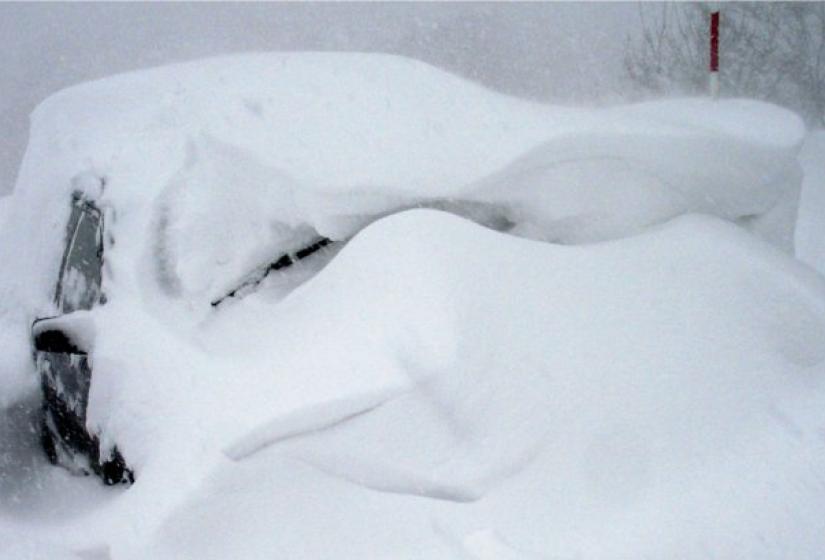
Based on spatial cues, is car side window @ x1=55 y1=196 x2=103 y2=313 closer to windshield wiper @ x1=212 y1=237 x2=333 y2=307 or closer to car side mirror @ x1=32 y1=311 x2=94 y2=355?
car side mirror @ x1=32 y1=311 x2=94 y2=355

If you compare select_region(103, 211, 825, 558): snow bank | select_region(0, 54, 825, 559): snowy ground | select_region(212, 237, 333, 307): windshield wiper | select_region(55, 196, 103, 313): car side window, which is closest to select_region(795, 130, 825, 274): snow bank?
select_region(0, 54, 825, 559): snowy ground

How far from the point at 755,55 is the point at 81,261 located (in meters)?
11.2

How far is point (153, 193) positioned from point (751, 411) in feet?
5.73

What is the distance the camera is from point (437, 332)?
61.9 inches

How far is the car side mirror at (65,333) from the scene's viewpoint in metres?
2.21

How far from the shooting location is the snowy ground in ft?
5.09

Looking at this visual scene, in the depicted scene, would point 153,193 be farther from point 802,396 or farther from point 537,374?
point 802,396

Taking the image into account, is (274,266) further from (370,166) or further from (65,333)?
(65,333)

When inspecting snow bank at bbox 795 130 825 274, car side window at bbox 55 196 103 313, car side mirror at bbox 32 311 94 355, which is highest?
car side window at bbox 55 196 103 313

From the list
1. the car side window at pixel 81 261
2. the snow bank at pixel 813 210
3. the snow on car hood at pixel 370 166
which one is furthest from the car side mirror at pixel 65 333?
the snow bank at pixel 813 210

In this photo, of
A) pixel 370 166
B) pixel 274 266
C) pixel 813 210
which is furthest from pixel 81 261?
pixel 813 210

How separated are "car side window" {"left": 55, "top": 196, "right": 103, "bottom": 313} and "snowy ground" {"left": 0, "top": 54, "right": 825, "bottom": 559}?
0.08 meters

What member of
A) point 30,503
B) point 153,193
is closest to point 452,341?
point 153,193

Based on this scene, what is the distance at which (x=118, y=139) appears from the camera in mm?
2449
